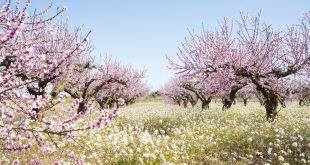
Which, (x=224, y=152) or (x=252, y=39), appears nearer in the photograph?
(x=224, y=152)

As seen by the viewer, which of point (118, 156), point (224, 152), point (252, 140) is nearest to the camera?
point (118, 156)

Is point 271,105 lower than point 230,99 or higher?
lower

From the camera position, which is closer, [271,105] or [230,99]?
[271,105]

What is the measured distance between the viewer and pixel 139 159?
10320mm

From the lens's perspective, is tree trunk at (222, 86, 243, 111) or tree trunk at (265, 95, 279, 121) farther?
tree trunk at (222, 86, 243, 111)

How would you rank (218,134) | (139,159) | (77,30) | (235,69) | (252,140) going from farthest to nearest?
(77,30) < (235,69) < (218,134) < (252,140) < (139,159)

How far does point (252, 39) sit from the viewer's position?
18.7 metres

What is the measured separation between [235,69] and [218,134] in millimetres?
3892

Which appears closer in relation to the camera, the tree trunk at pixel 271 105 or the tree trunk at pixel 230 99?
the tree trunk at pixel 271 105

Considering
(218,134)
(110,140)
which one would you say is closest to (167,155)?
(110,140)

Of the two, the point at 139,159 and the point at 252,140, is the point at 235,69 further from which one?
the point at 139,159

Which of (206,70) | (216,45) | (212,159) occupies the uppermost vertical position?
(216,45)

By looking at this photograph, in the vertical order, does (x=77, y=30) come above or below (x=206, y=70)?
above

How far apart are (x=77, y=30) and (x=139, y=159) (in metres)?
11.7
